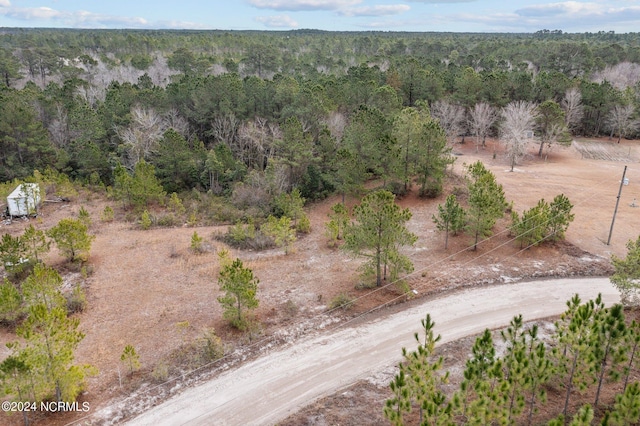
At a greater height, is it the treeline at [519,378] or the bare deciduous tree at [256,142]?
the bare deciduous tree at [256,142]

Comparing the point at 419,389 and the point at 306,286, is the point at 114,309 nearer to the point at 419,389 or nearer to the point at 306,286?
the point at 306,286

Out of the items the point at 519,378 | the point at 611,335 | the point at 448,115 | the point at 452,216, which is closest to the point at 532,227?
the point at 452,216

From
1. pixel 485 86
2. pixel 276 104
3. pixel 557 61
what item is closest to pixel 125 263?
pixel 276 104

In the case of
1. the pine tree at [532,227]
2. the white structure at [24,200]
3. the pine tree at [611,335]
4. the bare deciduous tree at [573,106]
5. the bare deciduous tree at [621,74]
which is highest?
the bare deciduous tree at [621,74]

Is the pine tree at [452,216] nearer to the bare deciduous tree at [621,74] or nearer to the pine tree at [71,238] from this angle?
the pine tree at [71,238]

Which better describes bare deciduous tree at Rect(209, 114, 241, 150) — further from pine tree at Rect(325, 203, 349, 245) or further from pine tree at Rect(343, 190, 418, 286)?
pine tree at Rect(343, 190, 418, 286)

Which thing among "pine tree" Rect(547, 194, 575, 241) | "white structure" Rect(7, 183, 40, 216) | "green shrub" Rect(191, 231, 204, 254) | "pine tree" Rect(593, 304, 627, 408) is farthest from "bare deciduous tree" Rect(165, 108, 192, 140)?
"pine tree" Rect(593, 304, 627, 408)

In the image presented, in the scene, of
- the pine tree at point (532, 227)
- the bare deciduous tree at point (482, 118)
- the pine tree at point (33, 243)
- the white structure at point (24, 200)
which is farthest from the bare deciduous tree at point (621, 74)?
the pine tree at point (33, 243)

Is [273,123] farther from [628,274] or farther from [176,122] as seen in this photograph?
[628,274]
